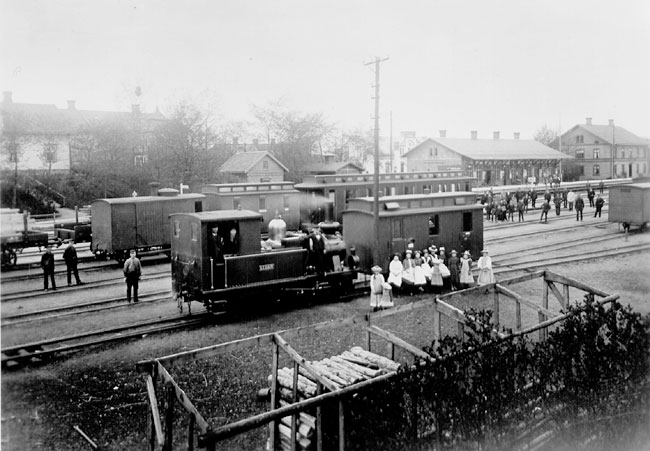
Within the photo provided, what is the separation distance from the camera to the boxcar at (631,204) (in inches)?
955

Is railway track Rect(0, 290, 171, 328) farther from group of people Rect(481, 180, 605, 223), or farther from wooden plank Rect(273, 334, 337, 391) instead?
group of people Rect(481, 180, 605, 223)

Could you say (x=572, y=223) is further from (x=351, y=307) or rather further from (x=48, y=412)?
(x=48, y=412)

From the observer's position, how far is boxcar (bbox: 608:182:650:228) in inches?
955

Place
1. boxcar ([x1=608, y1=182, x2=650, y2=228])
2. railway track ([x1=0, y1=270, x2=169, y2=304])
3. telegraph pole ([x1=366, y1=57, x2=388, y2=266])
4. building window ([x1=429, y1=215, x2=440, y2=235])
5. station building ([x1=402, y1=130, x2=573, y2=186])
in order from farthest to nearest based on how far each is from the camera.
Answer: station building ([x1=402, y1=130, x2=573, y2=186]) → boxcar ([x1=608, y1=182, x2=650, y2=228]) → building window ([x1=429, y1=215, x2=440, y2=235]) → telegraph pole ([x1=366, y1=57, x2=388, y2=266]) → railway track ([x1=0, y1=270, x2=169, y2=304])

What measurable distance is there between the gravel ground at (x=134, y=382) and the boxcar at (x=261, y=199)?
36.0 feet

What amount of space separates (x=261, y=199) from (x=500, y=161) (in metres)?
24.5

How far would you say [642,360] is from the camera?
7.73 m

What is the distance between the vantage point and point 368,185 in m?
28.1

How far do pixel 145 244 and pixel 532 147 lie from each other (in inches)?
1361

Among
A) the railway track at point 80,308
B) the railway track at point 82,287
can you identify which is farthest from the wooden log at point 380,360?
the railway track at point 82,287

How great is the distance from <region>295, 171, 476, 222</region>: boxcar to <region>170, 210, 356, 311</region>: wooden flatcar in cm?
1172

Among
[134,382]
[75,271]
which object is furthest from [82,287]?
[134,382]

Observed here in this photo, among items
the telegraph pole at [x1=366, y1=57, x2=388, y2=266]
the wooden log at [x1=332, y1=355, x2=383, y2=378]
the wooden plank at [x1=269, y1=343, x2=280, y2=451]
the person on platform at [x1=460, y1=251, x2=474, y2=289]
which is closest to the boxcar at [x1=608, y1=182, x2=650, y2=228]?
the person on platform at [x1=460, y1=251, x2=474, y2=289]

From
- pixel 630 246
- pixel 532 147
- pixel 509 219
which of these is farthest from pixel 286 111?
pixel 630 246
